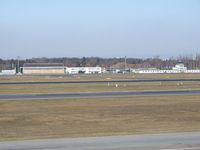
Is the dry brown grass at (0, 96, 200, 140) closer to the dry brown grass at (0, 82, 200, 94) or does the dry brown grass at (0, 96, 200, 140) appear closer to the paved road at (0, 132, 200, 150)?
the paved road at (0, 132, 200, 150)

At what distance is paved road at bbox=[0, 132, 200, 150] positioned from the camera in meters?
14.1

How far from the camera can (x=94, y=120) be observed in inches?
958

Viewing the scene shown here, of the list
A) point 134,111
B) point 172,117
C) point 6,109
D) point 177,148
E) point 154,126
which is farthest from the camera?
point 6,109

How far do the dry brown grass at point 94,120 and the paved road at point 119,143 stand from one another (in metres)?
1.96

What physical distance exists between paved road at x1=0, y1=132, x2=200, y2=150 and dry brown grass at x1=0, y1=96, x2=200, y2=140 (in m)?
1.96

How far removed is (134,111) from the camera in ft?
94.4

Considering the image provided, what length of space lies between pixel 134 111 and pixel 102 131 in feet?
30.8

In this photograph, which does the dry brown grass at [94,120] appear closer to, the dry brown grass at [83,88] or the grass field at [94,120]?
the grass field at [94,120]

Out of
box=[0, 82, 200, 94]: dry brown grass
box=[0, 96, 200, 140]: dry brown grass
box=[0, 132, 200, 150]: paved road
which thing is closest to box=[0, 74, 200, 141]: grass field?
box=[0, 96, 200, 140]: dry brown grass

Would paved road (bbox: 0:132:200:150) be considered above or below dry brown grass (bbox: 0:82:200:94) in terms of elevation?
above

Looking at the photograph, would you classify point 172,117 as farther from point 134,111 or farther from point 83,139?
point 83,139

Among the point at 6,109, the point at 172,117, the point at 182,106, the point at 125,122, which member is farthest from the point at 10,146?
the point at 182,106

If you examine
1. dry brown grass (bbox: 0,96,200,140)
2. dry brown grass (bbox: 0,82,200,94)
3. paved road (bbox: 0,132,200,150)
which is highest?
paved road (bbox: 0,132,200,150)

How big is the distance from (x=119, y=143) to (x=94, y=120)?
30.7ft
